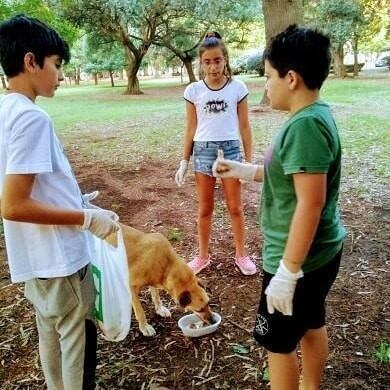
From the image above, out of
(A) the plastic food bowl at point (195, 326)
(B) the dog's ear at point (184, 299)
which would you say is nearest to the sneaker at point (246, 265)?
(A) the plastic food bowl at point (195, 326)

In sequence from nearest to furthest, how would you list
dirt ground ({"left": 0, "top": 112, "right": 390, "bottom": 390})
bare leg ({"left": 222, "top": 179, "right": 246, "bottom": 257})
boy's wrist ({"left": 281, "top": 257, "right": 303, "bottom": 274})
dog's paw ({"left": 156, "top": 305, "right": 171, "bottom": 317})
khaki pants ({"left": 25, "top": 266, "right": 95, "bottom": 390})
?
1. boy's wrist ({"left": 281, "top": 257, "right": 303, "bottom": 274})
2. khaki pants ({"left": 25, "top": 266, "right": 95, "bottom": 390})
3. dirt ground ({"left": 0, "top": 112, "right": 390, "bottom": 390})
4. dog's paw ({"left": 156, "top": 305, "right": 171, "bottom": 317})
5. bare leg ({"left": 222, "top": 179, "right": 246, "bottom": 257})

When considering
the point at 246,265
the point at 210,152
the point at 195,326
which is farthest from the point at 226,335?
the point at 210,152

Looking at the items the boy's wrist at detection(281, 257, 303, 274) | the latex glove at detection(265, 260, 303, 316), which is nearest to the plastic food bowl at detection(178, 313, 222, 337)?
the latex glove at detection(265, 260, 303, 316)

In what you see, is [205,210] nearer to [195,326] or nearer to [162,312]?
[162,312]

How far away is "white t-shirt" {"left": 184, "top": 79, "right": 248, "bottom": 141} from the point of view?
3.48 metres

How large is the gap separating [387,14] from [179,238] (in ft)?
88.4

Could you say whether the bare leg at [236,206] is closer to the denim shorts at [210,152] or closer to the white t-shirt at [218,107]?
the denim shorts at [210,152]

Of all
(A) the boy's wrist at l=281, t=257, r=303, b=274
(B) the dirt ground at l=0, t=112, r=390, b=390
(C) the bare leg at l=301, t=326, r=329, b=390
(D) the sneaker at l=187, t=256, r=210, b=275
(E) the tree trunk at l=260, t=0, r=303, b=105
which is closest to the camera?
(A) the boy's wrist at l=281, t=257, r=303, b=274

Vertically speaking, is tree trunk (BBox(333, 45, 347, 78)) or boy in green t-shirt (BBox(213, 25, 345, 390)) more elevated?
tree trunk (BBox(333, 45, 347, 78))

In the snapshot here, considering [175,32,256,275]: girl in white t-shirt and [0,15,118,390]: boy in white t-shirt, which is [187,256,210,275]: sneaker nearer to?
[175,32,256,275]: girl in white t-shirt

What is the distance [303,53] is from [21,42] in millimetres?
1080

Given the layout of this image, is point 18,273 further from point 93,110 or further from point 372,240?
point 93,110

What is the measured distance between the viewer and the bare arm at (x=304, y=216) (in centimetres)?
160

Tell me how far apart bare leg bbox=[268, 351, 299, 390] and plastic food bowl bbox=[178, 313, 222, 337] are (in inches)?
40.1
